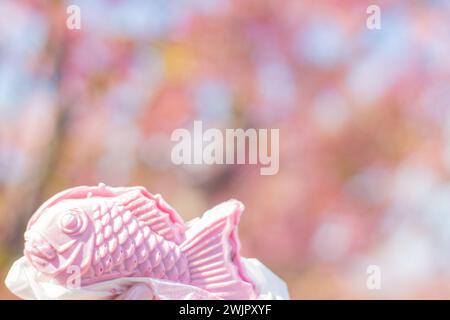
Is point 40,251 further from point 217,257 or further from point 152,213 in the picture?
point 217,257

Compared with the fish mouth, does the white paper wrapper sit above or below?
below

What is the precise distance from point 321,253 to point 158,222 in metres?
1.20

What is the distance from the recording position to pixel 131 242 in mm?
1276

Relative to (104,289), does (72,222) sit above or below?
above

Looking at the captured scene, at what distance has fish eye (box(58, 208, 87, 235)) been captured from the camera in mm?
1234

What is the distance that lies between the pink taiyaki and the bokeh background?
101cm

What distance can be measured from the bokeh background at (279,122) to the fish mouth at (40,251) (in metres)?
1.12

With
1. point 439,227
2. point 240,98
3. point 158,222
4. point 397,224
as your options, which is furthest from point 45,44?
point 439,227

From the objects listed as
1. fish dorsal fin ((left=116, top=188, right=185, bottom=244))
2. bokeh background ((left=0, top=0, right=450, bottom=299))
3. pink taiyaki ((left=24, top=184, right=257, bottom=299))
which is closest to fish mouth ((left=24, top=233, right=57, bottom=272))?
pink taiyaki ((left=24, top=184, right=257, bottom=299))

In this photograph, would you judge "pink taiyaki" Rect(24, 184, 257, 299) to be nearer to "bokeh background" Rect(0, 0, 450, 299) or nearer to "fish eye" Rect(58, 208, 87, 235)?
"fish eye" Rect(58, 208, 87, 235)

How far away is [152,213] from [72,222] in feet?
0.61

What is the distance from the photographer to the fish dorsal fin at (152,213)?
1.34 m

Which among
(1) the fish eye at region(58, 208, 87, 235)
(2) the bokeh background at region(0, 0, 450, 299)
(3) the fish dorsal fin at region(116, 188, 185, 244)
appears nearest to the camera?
(1) the fish eye at region(58, 208, 87, 235)

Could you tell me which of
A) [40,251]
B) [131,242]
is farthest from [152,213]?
[40,251]
